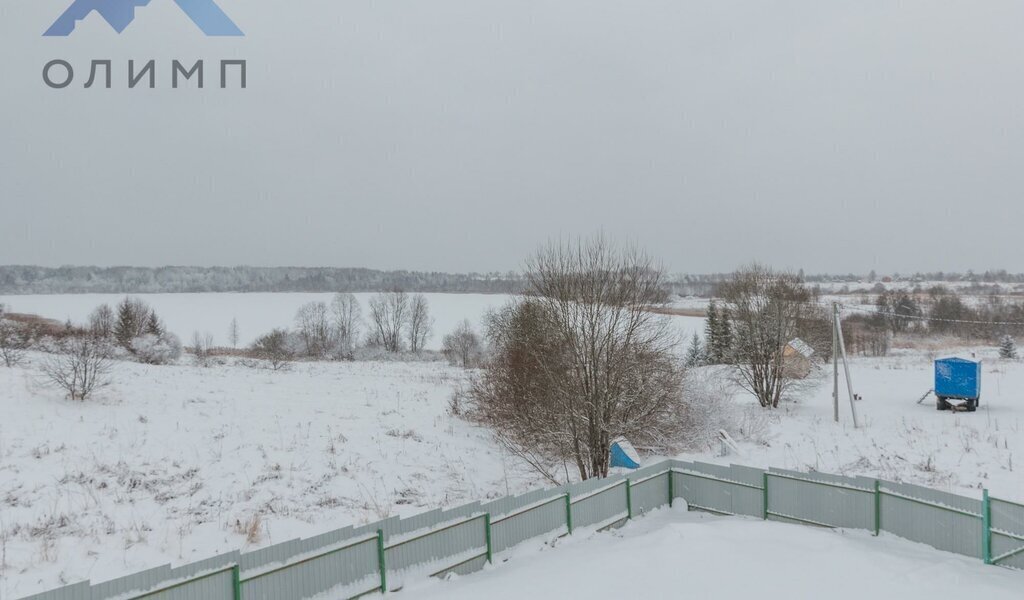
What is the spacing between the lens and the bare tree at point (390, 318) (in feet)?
267

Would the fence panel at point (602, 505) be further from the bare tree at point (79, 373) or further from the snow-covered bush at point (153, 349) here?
the snow-covered bush at point (153, 349)

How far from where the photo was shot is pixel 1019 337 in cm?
7731

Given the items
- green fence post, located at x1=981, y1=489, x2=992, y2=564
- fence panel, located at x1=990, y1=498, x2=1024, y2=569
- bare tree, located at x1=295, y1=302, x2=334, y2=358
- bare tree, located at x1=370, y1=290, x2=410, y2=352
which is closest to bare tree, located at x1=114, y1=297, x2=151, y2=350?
bare tree, located at x1=295, y1=302, x2=334, y2=358

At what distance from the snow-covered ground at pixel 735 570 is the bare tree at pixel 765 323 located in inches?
767

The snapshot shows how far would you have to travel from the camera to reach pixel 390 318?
90.1m

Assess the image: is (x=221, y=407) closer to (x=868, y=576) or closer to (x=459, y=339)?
(x=868, y=576)

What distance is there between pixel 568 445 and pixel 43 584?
39.1 ft

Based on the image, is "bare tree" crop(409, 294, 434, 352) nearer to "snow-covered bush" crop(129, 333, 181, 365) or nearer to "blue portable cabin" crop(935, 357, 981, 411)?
"snow-covered bush" crop(129, 333, 181, 365)

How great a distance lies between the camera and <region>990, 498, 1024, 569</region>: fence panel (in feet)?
33.4

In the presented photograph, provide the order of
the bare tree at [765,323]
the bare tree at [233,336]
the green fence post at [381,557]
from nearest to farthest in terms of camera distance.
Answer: the green fence post at [381,557] → the bare tree at [765,323] → the bare tree at [233,336]

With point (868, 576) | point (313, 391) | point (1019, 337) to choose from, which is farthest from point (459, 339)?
point (1019, 337)

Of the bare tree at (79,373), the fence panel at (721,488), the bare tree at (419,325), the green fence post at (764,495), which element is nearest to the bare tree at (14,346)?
the bare tree at (79,373)

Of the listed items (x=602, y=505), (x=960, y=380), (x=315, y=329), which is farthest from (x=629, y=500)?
(x=315, y=329)

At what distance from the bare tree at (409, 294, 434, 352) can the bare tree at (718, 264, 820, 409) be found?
5341cm
